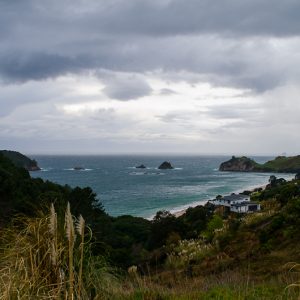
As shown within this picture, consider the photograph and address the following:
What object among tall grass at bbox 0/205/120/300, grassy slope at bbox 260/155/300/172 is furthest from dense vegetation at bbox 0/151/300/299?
grassy slope at bbox 260/155/300/172

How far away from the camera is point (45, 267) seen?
16.2 ft

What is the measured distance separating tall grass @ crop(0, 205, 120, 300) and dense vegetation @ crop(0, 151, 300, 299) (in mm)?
13

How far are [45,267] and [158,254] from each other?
63.8 feet

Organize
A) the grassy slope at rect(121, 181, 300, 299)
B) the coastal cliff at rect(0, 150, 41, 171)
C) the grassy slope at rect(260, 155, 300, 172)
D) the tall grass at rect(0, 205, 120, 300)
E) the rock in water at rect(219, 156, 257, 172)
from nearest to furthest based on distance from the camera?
the tall grass at rect(0, 205, 120, 300) → the grassy slope at rect(121, 181, 300, 299) → the coastal cliff at rect(0, 150, 41, 171) → the grassy slope at rect(260, 155, 300, 172) → the rock in water at rect(219, 156, 257, 172)

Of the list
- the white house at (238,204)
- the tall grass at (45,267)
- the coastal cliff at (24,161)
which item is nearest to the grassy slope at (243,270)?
the tall grass at (45,267)

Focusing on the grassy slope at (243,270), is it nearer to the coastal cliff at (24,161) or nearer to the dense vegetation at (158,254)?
the dense vegetation at (158,254)

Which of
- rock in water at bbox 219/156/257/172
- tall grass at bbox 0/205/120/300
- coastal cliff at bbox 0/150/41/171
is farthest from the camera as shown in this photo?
rock in water at bbox 219/156/257/172

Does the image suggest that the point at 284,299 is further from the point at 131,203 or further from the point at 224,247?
the point at 131,203

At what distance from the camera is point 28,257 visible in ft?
16.3

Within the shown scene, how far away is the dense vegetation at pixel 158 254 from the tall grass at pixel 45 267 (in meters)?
0.01

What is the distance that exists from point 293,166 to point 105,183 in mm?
90201

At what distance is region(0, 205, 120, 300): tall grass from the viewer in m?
4.69

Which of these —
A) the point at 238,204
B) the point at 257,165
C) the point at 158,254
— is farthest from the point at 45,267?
the point at 257,165

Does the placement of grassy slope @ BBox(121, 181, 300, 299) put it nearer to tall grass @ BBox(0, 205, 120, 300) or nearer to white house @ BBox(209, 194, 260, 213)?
tall grass @ BBox(0, 205, 120, 300)
